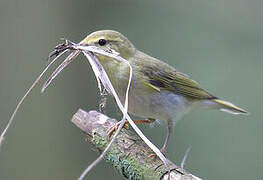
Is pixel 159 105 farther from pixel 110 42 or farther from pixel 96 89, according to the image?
pixel 96 89

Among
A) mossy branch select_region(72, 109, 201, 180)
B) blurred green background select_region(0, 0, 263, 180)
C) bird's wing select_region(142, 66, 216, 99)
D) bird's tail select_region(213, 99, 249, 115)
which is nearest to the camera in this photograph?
mossy branch select_region(72, 109, 201, 180)

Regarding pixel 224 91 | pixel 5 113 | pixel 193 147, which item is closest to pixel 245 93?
Result: pixel 224 91

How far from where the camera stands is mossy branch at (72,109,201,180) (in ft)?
9.70

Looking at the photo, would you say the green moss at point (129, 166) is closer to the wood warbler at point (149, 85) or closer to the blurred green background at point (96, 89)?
the wood warbler at point (149, 85)

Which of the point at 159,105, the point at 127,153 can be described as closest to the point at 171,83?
the point at 159,105

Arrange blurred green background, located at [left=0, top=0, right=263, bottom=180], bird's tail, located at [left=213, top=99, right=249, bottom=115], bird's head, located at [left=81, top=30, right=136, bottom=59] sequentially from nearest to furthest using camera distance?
bird's head, located at [left=81, top=30, right=136, bottom=59] → bird's tail, located at [left=213, top=99, right=249, bottom=115] → blurred green background, located at [left=0, top=0, right=263, bottom=180]

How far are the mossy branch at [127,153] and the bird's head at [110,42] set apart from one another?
61 cm

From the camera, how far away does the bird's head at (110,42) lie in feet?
12.0

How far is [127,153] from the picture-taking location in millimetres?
3215

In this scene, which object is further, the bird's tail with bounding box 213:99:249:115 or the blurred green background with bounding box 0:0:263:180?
the blurred green background with bounding box 0:0:263:180

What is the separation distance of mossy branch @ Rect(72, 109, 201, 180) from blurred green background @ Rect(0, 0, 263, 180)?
2.94 metres

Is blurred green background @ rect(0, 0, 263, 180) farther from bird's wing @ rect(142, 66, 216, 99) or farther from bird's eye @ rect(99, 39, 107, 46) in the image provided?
bird's eye @ rect(99, 39, 107, 46)

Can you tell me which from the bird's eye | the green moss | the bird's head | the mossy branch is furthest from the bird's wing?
the green moss

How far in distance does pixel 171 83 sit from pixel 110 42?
931 millimetres
